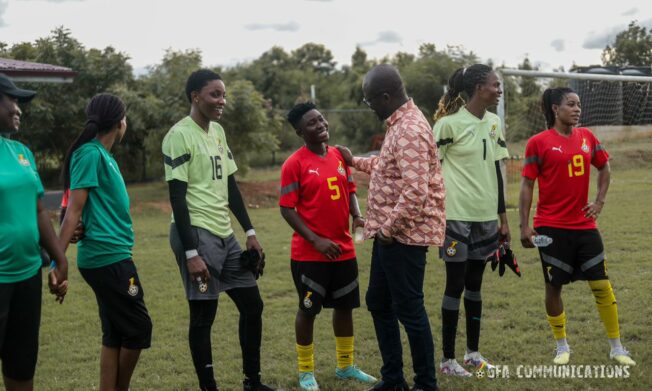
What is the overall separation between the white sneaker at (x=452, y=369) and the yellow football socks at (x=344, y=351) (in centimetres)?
70

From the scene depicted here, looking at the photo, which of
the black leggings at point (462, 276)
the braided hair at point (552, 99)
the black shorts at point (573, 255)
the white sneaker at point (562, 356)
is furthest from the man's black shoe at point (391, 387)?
the braided hair at point (552, 99)

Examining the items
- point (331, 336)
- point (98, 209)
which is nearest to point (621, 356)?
point (331, 336)

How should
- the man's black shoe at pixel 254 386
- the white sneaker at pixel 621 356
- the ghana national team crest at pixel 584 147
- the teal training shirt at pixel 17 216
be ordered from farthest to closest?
the ghana national team crest at pixel 584 147 < the white sneaker at pixel 621 356 < the man's black shoe at pixel 254 386 < the teal training shirt at pixel 17 216

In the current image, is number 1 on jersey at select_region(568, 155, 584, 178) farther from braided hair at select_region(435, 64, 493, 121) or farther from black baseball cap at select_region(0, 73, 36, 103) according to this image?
black baseball cap at select_region(0, 73, 36, 103)

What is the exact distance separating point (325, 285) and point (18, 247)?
2.21 m

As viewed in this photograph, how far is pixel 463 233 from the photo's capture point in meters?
5.29

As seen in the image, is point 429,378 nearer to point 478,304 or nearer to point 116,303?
point 478,304

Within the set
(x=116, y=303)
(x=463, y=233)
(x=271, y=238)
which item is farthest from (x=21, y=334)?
(x=271, y=238)

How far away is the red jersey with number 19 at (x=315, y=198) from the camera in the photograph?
16.8ft

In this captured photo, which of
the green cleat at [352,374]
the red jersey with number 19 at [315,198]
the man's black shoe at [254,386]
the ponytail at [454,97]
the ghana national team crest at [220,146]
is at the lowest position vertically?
the green cleat at [352,374]

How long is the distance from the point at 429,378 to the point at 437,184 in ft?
4.14

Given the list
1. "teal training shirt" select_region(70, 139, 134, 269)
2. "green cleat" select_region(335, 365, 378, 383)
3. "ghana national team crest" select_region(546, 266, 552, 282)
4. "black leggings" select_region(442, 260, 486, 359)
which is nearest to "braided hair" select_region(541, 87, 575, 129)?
"ghana national team crest" select_region(546, 266, 552, 282)

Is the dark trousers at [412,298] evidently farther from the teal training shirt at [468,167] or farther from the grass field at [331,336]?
the teal training shirt at [468,167]

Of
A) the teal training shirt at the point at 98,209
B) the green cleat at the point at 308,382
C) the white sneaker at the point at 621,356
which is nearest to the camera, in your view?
the teal training shirt at the point at 98,209
